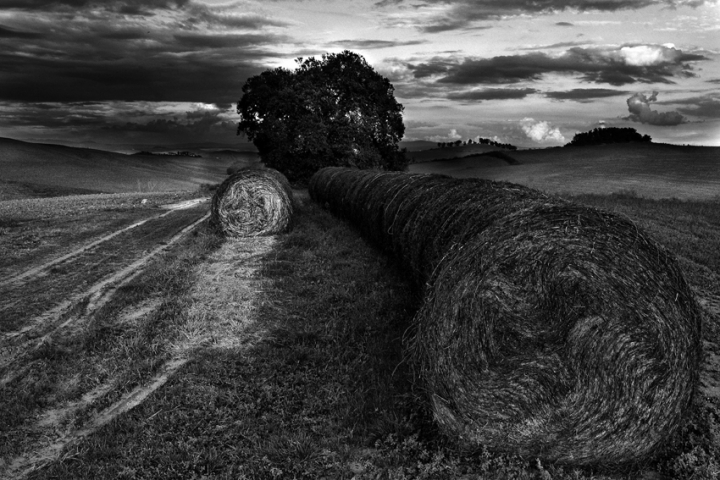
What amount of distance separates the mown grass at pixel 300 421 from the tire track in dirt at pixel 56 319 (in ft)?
2.41

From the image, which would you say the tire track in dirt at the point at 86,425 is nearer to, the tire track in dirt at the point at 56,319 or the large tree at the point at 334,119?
the tire track in dirt at the point at 56,319

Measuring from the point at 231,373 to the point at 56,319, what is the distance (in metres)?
3.48

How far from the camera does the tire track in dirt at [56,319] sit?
21.8 feet

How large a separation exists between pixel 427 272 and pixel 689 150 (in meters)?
50.9

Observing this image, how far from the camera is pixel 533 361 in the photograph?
467cm

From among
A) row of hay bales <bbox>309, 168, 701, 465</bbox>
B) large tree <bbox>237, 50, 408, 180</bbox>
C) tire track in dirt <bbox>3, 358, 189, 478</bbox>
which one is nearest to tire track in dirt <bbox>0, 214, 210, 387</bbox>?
tire track in dirt <bbox>3, 358, 189, 478</bbox>

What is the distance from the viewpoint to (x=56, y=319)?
7.94 metres

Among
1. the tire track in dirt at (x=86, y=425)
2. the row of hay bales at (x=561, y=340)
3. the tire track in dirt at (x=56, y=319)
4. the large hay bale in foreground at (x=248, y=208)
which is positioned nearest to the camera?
the row of hay bales at (x=561, y=340)

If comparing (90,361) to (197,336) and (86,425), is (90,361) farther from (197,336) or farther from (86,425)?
(86,425)

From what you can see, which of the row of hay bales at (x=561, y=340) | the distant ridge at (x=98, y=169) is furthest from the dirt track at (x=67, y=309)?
the distant ridge at (x=98, y=169)

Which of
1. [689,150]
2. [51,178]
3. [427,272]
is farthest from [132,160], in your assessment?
[427,272]

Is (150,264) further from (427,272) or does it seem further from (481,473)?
(481,473)

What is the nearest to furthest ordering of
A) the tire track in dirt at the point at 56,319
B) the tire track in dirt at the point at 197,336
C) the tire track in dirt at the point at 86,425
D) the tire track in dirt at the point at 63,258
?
the tire track in dirt at the point at 86,425, the tire track in dirt at the point at 197,336, the tire track in dirt at the point at 56,319, the tire track in dirt at the point at 63,258

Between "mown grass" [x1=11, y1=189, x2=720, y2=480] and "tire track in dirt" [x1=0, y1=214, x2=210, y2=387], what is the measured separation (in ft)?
2.41
